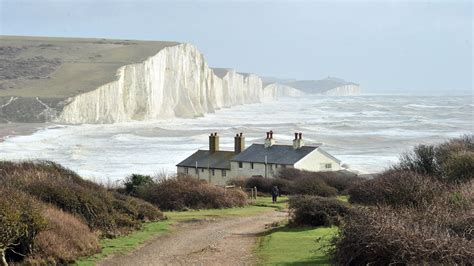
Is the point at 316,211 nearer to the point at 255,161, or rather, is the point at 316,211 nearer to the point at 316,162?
the point at 255,161


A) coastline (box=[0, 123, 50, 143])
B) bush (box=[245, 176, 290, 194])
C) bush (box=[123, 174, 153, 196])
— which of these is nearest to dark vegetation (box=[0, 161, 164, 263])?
bush (box=[123, 174, 153, 196])

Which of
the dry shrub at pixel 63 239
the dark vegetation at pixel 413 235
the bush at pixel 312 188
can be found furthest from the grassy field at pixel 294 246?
the bush at pixel 312 188

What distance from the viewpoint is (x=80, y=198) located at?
19.6 meters

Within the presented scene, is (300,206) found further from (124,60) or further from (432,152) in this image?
(124,60)

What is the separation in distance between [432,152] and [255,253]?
15495mm

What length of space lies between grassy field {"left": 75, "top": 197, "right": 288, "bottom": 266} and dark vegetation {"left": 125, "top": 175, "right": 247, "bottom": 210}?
719mm

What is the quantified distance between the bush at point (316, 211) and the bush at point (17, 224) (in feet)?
22.7

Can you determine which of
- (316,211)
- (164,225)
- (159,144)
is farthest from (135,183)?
(159,144)

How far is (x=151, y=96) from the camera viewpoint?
116 metres

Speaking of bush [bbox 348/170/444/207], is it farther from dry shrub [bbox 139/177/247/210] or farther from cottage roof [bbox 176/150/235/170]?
cottage roof [bbox 176/150/235/170]

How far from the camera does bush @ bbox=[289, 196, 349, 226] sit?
19.8 metres

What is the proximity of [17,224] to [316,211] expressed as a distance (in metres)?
7.96

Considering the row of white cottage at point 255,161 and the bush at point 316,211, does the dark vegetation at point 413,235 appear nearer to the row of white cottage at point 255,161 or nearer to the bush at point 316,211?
the bush at point 316,211

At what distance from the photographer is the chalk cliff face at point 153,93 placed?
10131 cm
